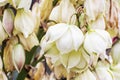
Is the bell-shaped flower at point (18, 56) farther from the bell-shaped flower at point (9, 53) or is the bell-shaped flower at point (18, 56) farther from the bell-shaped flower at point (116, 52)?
the bell-shaped flower at point (116, 52)

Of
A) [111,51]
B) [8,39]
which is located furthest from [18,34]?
[111,51]

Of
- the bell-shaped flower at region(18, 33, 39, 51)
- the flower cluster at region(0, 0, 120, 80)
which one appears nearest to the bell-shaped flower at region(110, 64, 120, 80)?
the flower cluster at region(0, 0, 120, 80)

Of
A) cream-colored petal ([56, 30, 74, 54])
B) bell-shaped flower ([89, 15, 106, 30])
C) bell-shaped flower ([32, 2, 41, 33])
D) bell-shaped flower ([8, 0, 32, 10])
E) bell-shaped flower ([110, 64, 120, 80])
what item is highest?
bell-shaped flower ([8, 0, 32, 10])

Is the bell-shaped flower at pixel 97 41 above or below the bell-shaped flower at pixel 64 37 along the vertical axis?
below

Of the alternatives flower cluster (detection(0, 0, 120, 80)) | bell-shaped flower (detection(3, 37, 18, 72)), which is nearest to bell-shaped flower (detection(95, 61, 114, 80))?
flower cluster (detection(0, 0, 120, 80))

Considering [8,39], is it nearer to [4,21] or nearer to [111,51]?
[4,21]

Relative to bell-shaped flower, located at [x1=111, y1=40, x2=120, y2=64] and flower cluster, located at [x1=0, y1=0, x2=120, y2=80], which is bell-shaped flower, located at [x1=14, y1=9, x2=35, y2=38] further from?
bell-shaped flower, located at [x1=111, y1=40, x2=120, y2=64]

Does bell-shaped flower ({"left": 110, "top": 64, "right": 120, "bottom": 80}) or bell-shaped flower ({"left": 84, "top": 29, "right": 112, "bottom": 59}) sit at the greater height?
bell-shaped flower ({"left": 84, "top": 29, "right": 112, "bottom": 59})

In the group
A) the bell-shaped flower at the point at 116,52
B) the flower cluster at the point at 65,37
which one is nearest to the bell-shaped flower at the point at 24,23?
the flower cluster at the point at 65,37
